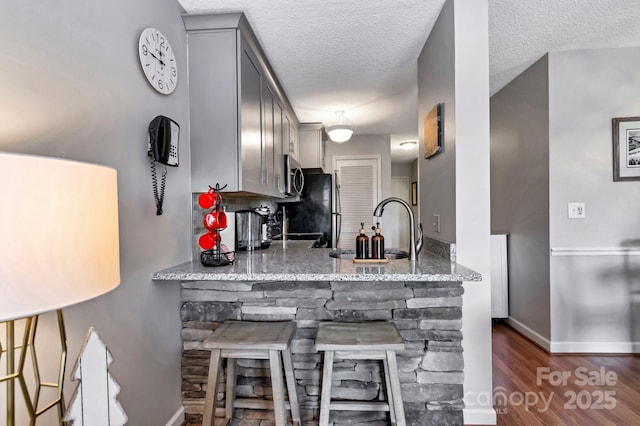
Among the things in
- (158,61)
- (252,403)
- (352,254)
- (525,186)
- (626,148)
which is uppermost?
(158,61)

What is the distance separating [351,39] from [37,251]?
220cm

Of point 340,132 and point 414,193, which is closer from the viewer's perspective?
point 340,132

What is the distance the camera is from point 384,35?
2152 mm

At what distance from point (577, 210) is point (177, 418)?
3.19 metres

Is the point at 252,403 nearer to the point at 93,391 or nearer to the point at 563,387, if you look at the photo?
the point at 93,391

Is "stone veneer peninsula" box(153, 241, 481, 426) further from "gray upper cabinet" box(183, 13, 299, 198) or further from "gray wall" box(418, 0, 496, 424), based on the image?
"gray upper cabinet" box(183, 13, 299, 198)

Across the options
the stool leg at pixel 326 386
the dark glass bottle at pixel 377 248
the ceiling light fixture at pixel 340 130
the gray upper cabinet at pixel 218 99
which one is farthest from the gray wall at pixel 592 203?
the gray upper cabinet at pixel 218 99

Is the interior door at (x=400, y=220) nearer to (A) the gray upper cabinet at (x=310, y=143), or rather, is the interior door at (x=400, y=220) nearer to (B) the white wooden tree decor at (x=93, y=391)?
(A) the gray upper cabinet at (x=310, y=143)

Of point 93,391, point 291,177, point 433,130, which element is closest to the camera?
point 93,391

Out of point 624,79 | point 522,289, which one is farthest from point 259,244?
point 624,79

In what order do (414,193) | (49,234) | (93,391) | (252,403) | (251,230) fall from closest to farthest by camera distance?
(49,234) → (93,391) → (252,403) → (251,230) → (414,193)

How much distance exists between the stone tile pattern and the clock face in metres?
1.05

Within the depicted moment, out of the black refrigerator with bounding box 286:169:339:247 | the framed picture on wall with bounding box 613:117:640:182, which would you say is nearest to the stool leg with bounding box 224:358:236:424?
the black refrigerator with bounding box 286:169:339:247

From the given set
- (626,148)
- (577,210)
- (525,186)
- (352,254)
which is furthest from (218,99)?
(626,148)
